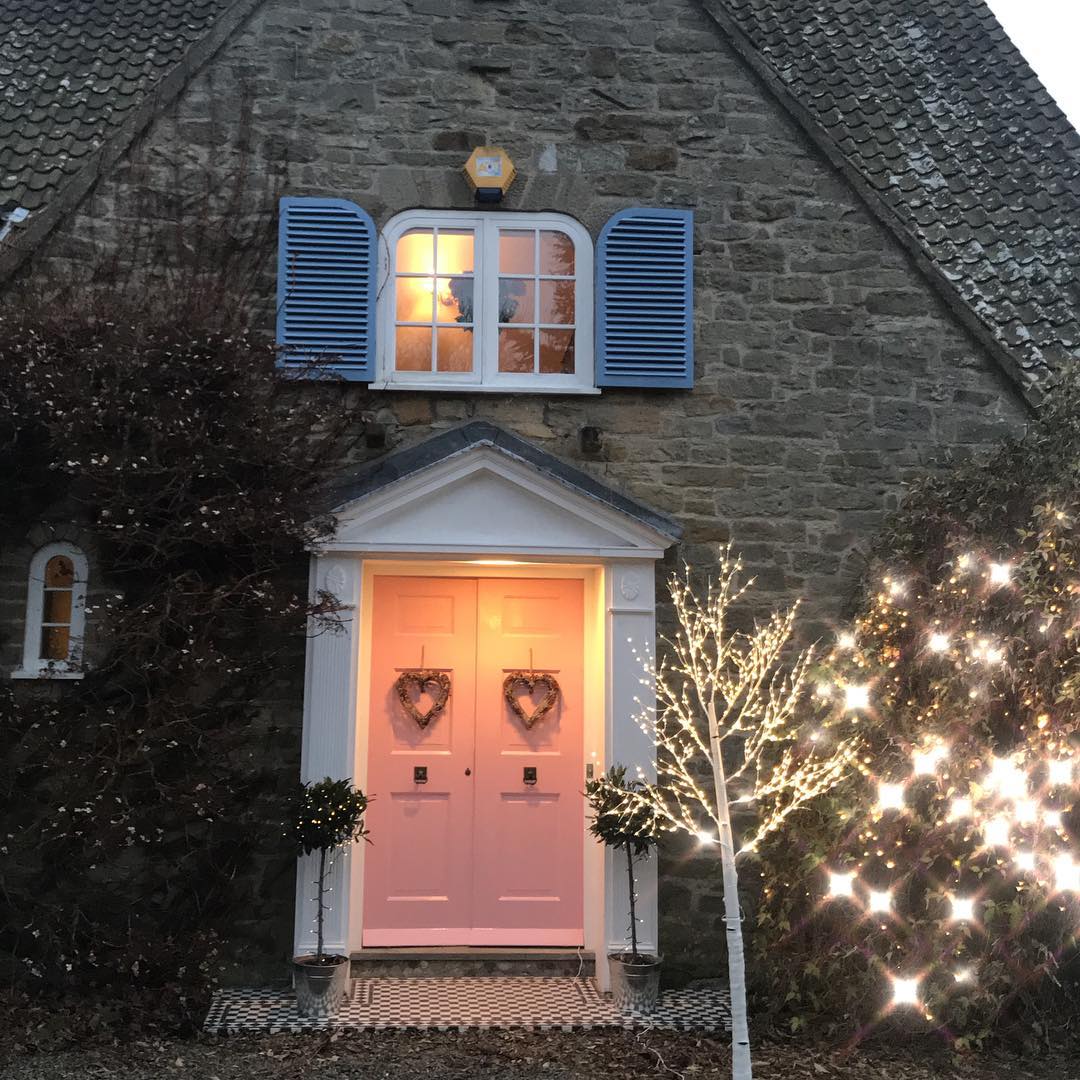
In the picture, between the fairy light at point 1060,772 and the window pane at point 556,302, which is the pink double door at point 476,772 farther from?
the fairy light at point 1060,772

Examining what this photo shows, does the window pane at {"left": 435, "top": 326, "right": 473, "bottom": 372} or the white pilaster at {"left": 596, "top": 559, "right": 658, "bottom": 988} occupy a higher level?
the window pane at {"left": 435, "top": 326, "right": 473, "bottom": 372}

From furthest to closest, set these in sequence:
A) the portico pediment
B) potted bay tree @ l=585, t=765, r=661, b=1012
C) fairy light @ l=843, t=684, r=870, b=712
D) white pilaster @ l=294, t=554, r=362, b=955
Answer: the portico pediment < white pilaster @ l=294, t=554, r=362, b=955 < potted bay tree @ l=585, t=765, r=661, b=1012 < fairy light @ l=843, t=684, r=870, b=712

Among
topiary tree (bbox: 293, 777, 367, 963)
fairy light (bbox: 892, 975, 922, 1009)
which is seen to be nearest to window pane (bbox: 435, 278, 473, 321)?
topiary tree (bbox: 293, 777, 367, 963)

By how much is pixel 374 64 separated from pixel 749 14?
3.39 meters

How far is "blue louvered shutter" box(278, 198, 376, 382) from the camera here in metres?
7.52

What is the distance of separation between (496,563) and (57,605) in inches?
104

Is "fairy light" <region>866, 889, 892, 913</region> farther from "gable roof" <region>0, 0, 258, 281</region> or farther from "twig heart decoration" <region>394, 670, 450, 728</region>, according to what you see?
"gable roof" <region>0, 0, 258, 281</region>

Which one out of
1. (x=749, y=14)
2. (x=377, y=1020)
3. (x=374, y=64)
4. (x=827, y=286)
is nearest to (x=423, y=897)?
(x=377, y=1020)

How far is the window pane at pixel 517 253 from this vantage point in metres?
7.78

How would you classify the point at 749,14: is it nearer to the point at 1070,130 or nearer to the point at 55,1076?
the point at 1070,130

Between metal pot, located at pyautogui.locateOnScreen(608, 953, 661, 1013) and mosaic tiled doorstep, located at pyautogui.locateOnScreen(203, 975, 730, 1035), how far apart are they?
65mm

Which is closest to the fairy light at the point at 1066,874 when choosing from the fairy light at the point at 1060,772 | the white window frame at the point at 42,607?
the fairy light at the point at 1060,772

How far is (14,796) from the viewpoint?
22.7 ft

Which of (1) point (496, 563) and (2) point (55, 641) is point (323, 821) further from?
(2) point (55, 641)
